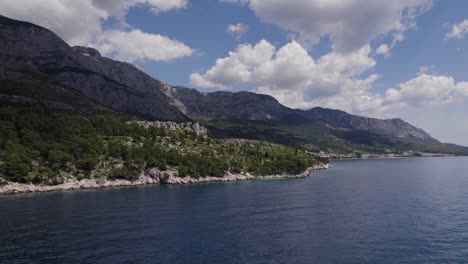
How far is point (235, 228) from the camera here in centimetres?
7356

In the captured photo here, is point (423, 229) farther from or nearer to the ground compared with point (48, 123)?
nearer to the ground

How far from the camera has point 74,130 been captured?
587 ft

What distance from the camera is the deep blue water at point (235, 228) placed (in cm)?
5525

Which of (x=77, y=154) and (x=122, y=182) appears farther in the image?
(x=77, y=154)

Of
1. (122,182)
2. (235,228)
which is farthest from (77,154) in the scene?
(235,228)

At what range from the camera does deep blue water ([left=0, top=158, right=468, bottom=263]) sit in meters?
55.2

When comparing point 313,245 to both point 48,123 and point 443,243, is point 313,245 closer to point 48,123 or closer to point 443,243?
point 443,243

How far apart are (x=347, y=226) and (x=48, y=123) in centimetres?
15376

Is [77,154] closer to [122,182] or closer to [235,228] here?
[122,182]

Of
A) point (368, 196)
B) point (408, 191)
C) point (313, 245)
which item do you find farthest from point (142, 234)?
point (408, 191)

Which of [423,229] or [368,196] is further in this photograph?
[368,196]

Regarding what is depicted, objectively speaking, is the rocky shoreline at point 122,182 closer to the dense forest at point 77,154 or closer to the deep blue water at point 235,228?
the dense forest at point 77,154

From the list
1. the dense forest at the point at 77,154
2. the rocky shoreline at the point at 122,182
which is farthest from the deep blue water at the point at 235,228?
the dense forest at the point at 77,154

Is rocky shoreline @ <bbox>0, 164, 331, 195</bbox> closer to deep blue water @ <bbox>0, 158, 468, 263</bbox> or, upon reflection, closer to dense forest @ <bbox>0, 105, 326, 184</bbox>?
dense forest @ <bbox>0, 105, 326, 184</bbox>
